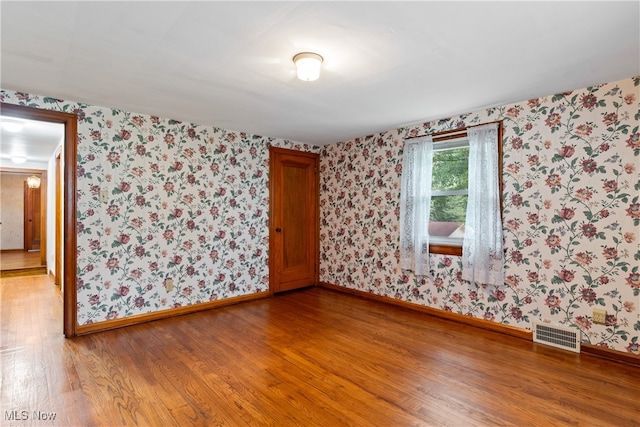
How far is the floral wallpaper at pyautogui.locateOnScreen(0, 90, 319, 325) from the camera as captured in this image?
10.5 ft

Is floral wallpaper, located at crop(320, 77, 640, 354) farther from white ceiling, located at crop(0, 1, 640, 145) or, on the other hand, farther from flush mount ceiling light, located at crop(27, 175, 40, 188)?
flush mount ceiling light, located at crop(27, 175, 40, 188)

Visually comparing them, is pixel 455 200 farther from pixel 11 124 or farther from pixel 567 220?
pixel 11 124

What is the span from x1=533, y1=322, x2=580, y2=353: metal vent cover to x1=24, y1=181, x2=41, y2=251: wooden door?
11.6 metres

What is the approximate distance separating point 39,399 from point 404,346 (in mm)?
2640

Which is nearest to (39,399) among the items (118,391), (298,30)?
(118,391)

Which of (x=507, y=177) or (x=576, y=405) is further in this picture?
(x=507, y=177)

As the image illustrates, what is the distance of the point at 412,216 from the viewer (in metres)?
3.88

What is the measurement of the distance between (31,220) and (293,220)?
8652 mm

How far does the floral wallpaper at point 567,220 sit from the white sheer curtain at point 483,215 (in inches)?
3.6

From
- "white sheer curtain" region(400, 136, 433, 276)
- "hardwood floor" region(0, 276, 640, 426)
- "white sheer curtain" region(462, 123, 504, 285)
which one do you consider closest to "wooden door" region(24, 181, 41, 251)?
"hardwood floor" region(0, 276, 640, 426)

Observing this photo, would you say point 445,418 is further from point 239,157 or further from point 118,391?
point 239,157

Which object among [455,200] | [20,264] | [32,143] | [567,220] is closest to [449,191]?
[455,200]

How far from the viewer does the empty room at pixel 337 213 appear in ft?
6.19

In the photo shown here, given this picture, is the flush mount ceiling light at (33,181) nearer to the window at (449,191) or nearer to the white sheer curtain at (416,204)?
the white sheer curtain at (416,204)
